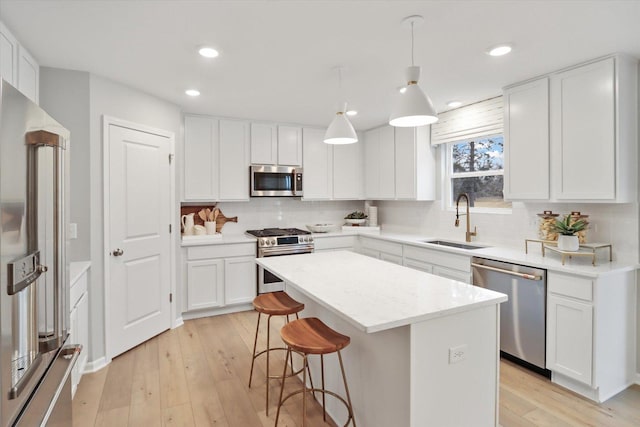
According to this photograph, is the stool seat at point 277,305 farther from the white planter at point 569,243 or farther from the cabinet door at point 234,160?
the cabinet door at point 234,160

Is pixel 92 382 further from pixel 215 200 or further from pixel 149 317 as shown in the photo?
pixel 215 200

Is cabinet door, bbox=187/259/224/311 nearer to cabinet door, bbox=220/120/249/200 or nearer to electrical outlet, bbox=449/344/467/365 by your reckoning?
cabinet door, bbox=220/120/249/200

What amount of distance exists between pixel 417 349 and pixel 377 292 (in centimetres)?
39

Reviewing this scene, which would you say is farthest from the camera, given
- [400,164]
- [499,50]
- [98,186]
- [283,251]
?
[400,164]

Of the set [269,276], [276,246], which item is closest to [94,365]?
[269,276]

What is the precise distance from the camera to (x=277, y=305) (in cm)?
237

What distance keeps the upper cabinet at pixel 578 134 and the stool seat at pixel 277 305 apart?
2204 millimetres

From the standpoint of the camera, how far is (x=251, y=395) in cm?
248

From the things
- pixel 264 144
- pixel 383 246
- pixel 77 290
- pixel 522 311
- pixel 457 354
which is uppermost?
pixel 264 144

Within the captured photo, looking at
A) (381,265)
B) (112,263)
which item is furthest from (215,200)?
(381,265)

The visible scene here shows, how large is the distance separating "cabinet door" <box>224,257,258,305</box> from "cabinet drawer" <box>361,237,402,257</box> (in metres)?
1.55

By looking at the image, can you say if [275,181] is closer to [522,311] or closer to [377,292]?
[377,292]

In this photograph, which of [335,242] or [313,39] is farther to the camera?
[335,242]

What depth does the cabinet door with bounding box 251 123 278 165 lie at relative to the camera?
178 inches
